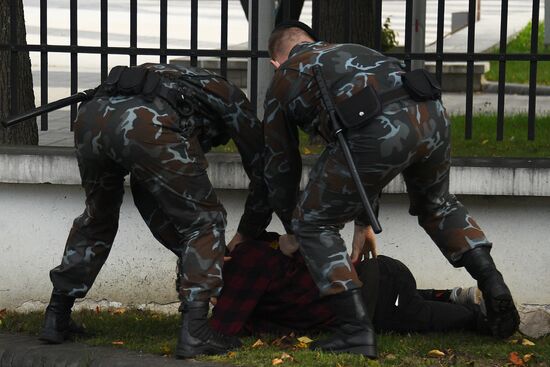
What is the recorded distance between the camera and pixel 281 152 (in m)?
5.06

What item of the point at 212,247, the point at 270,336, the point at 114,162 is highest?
the point at 114,162

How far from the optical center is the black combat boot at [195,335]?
5035 millimetres

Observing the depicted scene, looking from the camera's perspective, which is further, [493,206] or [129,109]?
[493,206]

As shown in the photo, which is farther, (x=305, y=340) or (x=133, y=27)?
(x=133, y=27)

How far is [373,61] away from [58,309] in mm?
1800

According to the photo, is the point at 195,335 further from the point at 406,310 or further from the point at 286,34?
the point at 286,34

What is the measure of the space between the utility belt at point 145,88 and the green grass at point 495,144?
57.1 inches

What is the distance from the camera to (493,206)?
6000 mm

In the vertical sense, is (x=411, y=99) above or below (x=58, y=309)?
above

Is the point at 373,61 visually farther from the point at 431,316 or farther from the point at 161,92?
the point at 431,316

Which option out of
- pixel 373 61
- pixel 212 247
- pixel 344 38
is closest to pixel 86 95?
pixel 212 247

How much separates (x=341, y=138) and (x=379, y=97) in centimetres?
23

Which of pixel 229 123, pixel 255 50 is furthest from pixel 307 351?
pixel 255 50

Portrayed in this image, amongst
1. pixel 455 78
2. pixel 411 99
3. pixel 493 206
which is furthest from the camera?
pixel 455 78
